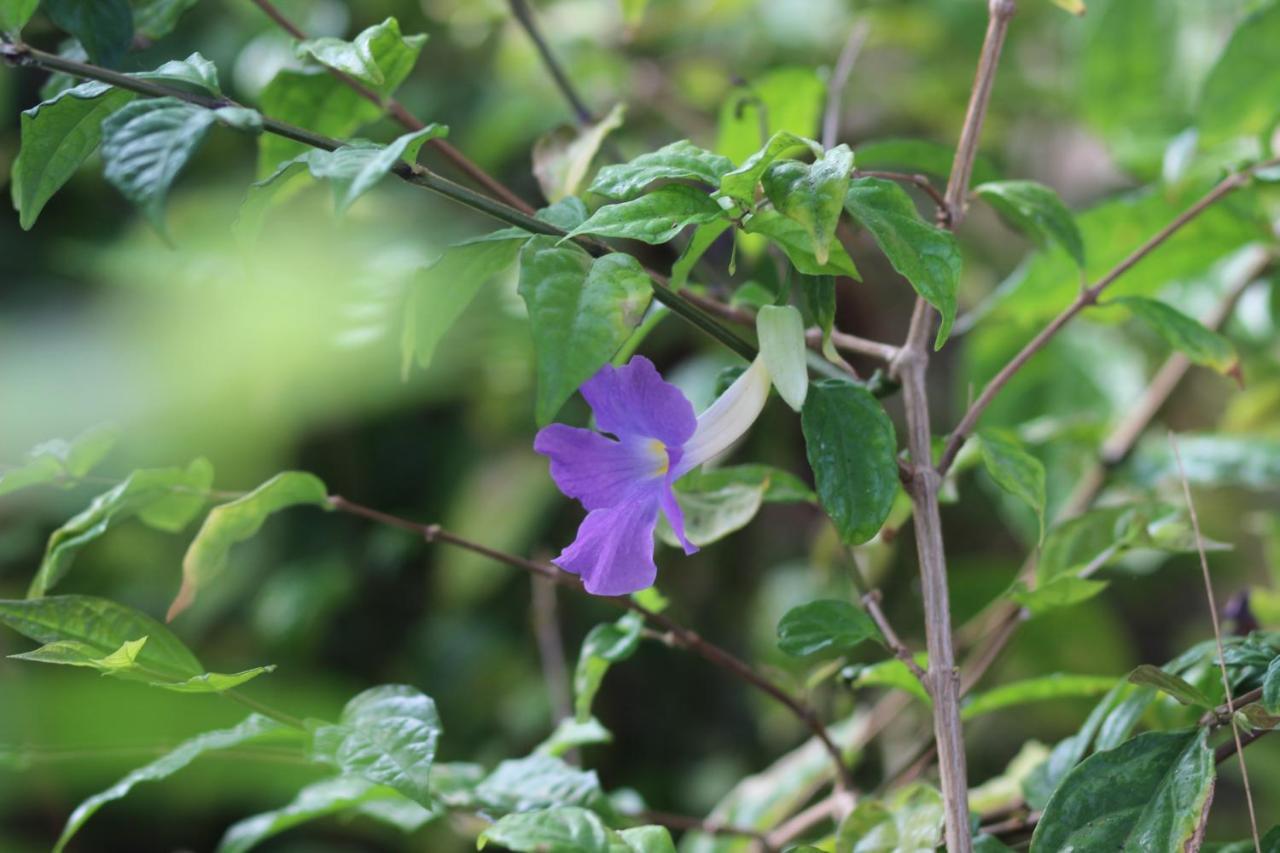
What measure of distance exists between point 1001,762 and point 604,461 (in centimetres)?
138

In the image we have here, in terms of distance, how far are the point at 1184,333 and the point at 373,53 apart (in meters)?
0.48

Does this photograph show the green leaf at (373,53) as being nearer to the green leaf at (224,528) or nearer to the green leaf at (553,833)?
the green leaf at (224,528)

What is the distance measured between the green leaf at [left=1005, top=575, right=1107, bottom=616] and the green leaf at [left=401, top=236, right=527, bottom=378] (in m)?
0.36

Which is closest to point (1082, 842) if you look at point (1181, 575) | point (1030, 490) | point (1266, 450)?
point (1030, 490)

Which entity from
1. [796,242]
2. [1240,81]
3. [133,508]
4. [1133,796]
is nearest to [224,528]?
[133,508]

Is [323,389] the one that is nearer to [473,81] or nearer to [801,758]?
[473,81]

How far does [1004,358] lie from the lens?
1.23 metres

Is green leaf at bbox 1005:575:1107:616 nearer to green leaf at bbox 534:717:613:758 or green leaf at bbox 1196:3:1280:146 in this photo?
green leaf at bbox 534:717:613:758

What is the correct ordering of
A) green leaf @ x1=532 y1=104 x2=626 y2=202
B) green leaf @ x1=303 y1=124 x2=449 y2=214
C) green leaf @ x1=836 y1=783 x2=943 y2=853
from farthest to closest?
green leaf @ x1=532 y1=104 x2=626 y2=202, green leaf @ x1=836 y1=783 x2=943 y2=853, green leaf @ x1=303 y1=124 x2=449 y2=214

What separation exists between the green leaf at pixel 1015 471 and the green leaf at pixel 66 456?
0.51m

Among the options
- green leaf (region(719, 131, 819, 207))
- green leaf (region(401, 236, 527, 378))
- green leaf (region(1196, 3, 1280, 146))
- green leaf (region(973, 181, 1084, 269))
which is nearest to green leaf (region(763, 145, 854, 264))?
green leaf (region(719, 131, 819, 207))

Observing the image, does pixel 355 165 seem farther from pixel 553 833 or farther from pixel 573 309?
pixel 553 833

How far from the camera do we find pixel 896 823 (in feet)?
2.19

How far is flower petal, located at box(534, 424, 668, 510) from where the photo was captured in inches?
22.1
